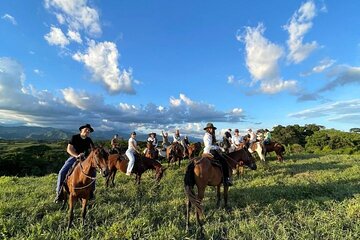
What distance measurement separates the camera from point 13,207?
862cm

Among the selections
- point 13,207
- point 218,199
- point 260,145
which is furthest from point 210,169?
point 260,145

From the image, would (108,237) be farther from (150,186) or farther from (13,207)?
(150,186)

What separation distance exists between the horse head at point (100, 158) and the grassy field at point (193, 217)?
54.5 inches

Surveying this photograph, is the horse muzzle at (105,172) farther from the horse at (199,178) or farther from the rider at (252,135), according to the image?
the rider at (252,135)

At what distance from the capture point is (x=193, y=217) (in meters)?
8.20

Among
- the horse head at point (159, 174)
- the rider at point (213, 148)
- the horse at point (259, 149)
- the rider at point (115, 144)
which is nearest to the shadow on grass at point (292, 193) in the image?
the rider at point (213, 148)

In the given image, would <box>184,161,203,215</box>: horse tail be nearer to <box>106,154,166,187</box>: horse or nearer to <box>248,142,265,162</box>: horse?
<box>106,154,166,187</box>: horse

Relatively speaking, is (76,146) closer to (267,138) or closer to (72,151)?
(72,151)

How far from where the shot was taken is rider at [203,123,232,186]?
9.59 m

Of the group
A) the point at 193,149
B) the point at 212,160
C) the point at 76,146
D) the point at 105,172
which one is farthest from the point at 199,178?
the point at 193,149

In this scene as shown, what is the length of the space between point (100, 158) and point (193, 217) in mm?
3086

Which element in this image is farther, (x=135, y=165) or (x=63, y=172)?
(x=135, y=165)

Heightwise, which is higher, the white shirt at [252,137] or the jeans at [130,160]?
the white shirt at [252,137]

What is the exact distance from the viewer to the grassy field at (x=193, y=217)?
6.58m
